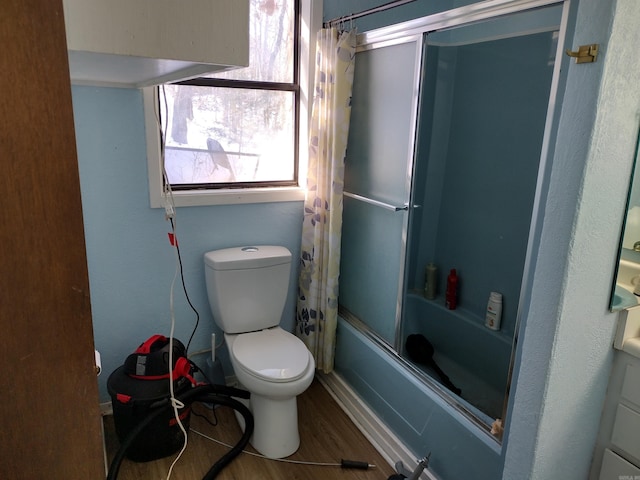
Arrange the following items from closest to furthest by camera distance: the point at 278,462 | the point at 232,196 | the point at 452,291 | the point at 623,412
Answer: the point at 623,412
the point at 278,462
the point at 232,196
the point at 452,291

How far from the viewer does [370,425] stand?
7.15ft

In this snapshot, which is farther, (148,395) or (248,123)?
(248,123)

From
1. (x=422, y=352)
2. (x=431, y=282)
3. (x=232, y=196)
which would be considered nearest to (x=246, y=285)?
(x=232, y=196)

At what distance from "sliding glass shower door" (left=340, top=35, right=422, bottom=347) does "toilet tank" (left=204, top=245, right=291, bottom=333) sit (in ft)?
1.27

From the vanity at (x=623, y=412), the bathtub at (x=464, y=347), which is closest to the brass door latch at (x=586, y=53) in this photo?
the vanity at (x=623, y=412)

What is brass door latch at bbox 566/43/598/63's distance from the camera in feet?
3.26

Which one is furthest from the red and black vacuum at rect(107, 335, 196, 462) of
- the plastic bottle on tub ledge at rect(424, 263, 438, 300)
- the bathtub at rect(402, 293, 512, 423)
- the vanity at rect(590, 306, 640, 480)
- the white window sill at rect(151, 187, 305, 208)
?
the vanity at rect(590, 306, 640, 480)

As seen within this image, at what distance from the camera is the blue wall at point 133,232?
193cm

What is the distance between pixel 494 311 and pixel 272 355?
49.1 inches

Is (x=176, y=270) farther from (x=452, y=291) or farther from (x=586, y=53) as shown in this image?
(x=586, y=53)

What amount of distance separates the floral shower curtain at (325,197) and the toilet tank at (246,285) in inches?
7.1

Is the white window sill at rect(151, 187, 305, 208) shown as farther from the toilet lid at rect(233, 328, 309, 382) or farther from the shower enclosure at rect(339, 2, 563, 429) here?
the toilet lid at rect(233, 328, 309, 382)

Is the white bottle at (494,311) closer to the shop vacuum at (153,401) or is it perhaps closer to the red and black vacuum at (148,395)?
the shop vacuum at (153,401)

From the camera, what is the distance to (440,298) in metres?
2.75
